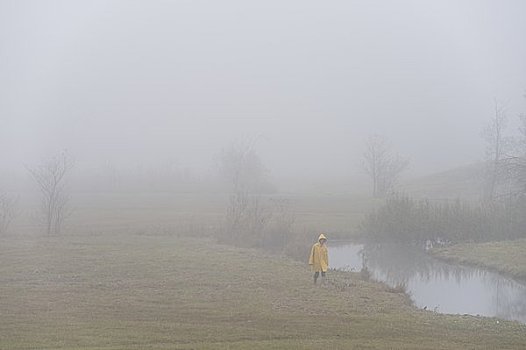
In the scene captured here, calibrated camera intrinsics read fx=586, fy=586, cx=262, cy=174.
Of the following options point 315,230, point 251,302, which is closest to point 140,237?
point 315,230

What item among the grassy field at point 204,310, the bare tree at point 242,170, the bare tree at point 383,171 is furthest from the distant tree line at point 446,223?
the bare tree at point 242,170

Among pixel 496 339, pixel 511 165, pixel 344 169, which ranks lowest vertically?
pixel 496 339

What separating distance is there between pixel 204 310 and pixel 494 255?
83.6 ft

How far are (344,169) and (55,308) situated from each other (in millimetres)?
153130

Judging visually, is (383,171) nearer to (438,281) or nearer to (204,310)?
(438,281)

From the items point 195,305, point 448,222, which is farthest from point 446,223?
point 195,305

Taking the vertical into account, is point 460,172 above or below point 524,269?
above

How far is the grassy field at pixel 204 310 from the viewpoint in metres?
13.5

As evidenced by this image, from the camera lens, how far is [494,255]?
36812 mm

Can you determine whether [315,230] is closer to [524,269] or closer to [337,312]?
[524,269]

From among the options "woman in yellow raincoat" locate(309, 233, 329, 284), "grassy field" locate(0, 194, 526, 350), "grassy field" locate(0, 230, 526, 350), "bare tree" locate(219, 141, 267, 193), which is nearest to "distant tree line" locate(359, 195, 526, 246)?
"grassy field" locate(0, 194, 526, 350)

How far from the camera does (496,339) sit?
14.9 meters

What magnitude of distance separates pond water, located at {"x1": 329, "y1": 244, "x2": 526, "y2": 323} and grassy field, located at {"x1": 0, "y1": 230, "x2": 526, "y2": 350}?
315 cm

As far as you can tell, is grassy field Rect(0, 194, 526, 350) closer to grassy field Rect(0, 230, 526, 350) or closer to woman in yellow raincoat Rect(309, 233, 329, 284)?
grassy field Rect(0, 230, 526, 350)
